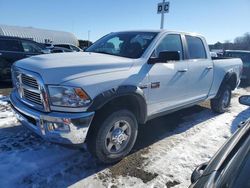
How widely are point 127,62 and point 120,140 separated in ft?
3.82

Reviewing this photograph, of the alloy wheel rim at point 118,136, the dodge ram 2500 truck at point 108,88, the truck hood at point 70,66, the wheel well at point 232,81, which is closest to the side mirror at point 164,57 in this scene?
the dodge ram 2500 truck at point 108,88

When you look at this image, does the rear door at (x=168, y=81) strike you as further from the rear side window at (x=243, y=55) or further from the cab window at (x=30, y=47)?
the rear side window at (x=243, y=55)

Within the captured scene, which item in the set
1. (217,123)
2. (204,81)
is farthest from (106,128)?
(217,123)

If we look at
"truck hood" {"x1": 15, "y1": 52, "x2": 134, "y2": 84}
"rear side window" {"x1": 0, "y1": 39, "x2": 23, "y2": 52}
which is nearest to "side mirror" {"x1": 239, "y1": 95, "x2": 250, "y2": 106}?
"truck hood" {"x1": 15, "y1": 52, "x2": 134, "y2": 84}

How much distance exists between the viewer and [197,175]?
1.82 metres

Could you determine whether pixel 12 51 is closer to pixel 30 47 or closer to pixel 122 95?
pixel 30 47

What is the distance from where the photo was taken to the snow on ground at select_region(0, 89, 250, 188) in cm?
345

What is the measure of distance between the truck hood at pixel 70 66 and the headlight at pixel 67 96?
103mm

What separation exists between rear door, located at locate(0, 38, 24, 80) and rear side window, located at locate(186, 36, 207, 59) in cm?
660

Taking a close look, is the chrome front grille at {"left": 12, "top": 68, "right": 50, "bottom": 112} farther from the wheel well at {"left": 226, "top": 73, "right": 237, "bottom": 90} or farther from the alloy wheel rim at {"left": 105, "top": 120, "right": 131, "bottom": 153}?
the wheel well at {"left": 226, "top": 73, "right": 237, "bottom": 90}

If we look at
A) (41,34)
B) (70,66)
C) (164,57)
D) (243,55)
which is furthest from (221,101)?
(41,34)

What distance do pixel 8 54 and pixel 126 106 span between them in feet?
22.7

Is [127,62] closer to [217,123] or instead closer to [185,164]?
[185,164]

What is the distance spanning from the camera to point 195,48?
18.1ft
